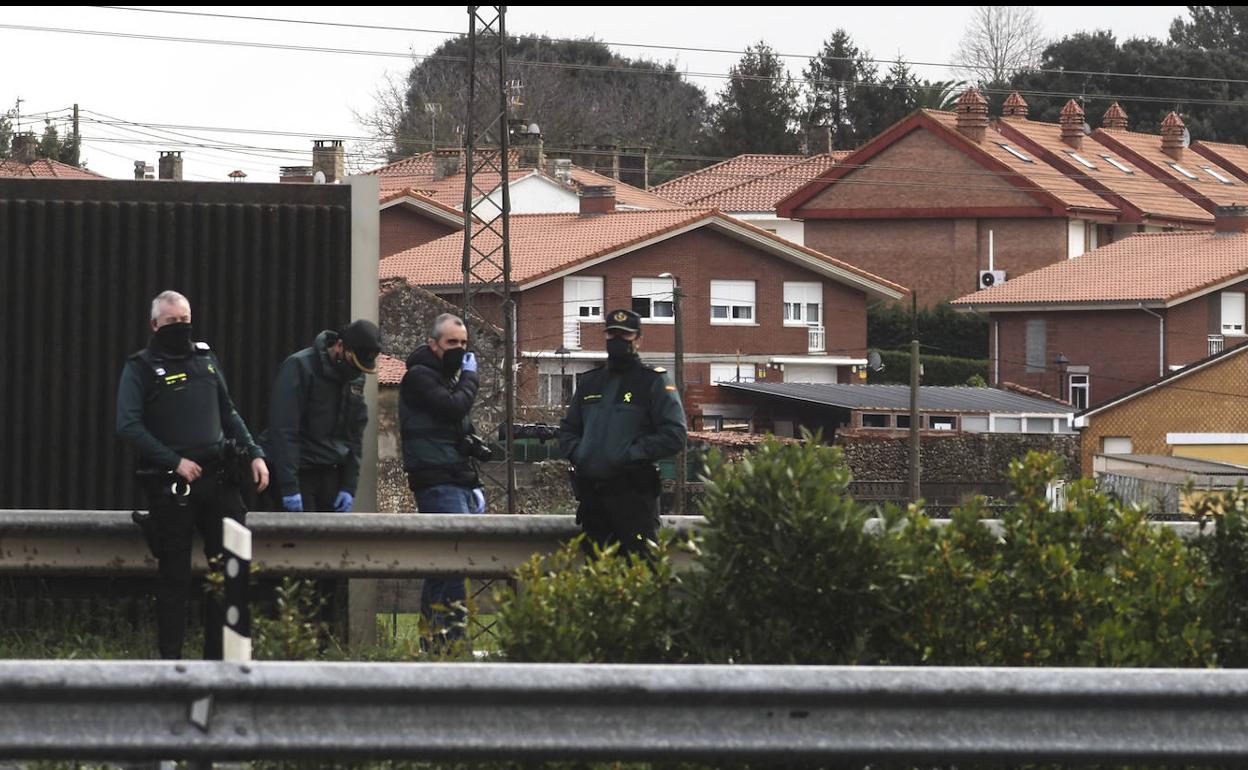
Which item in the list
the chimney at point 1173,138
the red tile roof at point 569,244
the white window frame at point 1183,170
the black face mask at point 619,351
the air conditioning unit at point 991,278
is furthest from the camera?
the chimney at point 1173,138

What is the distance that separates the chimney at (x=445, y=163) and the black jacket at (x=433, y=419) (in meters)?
68.8

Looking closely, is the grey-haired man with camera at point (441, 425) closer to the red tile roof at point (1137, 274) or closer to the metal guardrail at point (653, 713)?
the metal guardrail at point (653, 713)

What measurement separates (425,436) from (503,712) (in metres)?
5.10

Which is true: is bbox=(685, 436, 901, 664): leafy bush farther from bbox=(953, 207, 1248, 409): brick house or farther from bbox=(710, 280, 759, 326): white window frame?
bbox=(953, 207, 1248, 409): brick house

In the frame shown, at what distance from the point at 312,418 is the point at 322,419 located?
50mm

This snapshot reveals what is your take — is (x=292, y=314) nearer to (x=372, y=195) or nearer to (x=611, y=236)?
(x=372, y=195)

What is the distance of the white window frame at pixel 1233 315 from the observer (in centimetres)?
6425

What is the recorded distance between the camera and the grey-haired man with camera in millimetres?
9445

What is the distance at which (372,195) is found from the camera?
34.3 ft

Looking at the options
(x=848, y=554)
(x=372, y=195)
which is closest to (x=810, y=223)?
(x=372, y=195)

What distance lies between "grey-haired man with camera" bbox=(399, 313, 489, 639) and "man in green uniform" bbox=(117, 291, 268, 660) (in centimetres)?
131

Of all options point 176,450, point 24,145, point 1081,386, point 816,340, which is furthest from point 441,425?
point 24,145

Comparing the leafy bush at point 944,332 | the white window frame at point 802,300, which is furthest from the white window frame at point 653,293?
the leafy bush at point 944,332

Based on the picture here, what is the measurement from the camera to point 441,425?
9.55 meters
